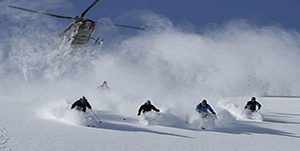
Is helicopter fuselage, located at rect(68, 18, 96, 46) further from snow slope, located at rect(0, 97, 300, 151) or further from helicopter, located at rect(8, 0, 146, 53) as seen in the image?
snow slope, located at rect(0, 97, 300, 151)

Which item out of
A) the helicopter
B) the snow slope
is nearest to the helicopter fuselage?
the helicopter

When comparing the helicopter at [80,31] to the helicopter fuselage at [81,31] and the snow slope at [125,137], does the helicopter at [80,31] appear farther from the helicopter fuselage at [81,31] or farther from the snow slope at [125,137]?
the snow slope at [125,137]

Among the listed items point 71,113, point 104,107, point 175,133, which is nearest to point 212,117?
point 175,133

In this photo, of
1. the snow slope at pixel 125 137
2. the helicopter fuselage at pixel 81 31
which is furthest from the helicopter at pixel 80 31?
the snow slope at pixel 125 137

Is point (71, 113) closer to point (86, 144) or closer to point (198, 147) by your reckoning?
point (86, 144)

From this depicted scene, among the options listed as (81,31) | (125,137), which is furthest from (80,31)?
(125,137)

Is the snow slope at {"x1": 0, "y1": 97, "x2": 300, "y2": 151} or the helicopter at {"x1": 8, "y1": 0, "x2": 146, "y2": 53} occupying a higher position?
the helicopter at {"x1": 8, "y1": 0, "x2": 146, "y2": 53}

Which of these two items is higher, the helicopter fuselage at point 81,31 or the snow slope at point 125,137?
the helicopter fuselage at point 81,31

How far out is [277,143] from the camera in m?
9.24

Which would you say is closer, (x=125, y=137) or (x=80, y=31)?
(x=125, y=137)

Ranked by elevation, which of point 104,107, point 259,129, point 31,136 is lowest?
point 31,136

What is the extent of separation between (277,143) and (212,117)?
3.72 meters

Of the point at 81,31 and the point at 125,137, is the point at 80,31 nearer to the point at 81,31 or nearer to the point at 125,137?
the point at 81,31

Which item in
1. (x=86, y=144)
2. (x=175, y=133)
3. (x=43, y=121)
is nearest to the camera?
(x=86, y=144)
